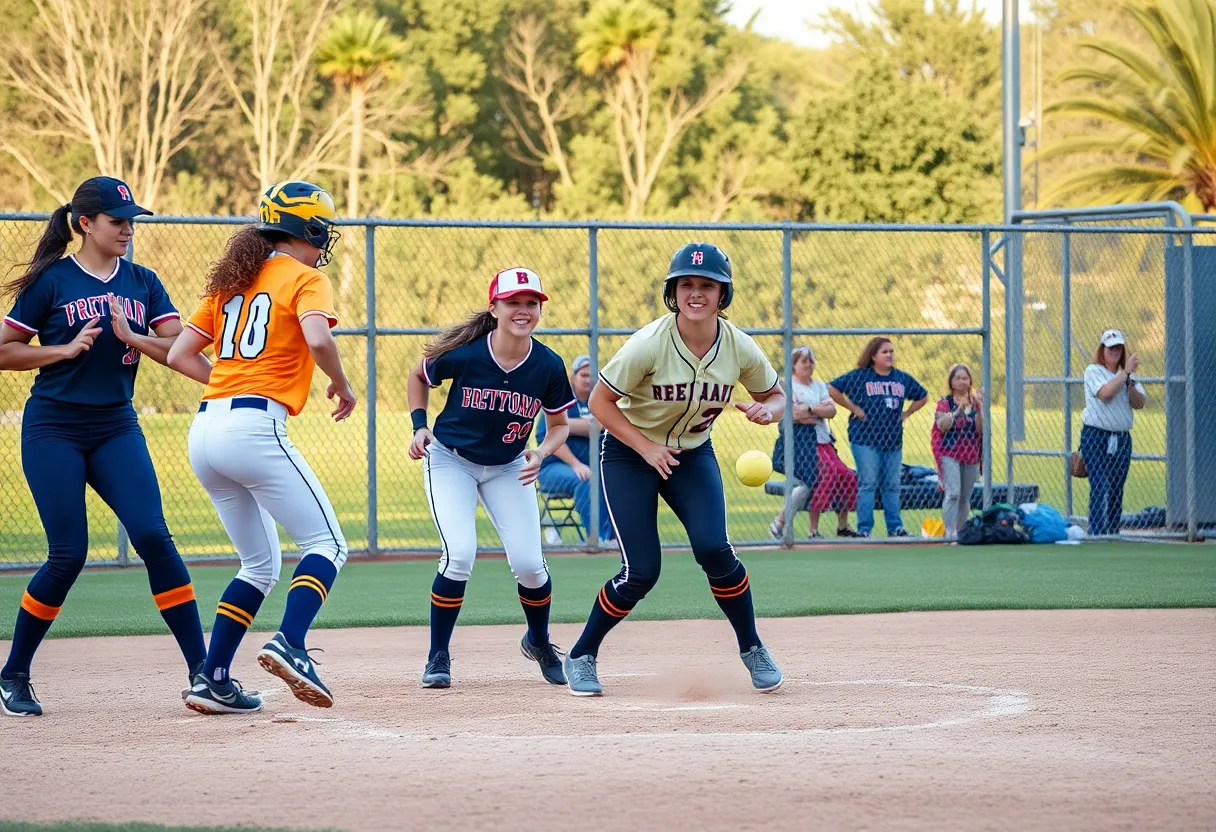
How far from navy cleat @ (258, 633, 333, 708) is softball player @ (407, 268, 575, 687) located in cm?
118

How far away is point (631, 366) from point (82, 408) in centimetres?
234

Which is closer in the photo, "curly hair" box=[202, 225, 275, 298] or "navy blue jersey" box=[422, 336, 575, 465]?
"curly hair" box=[202, 225, 275, 298]

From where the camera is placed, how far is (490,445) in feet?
22.5

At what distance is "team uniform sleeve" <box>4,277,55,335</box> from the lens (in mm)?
6098

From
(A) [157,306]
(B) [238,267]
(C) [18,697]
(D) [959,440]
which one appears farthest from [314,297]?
(D) [959,440]

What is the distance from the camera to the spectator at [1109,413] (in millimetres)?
13969

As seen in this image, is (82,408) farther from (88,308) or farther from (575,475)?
(575,475)

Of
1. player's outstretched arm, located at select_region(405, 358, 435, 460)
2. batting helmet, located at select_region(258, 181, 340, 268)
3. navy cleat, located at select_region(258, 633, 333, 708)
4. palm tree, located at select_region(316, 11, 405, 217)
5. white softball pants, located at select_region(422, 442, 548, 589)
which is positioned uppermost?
palm tree, located at select_region(316, 11, 405, 217)

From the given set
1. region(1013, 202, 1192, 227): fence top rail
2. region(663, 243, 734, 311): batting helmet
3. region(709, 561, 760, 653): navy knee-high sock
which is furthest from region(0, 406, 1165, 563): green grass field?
region(663, 243, 734, 311): batting helmet

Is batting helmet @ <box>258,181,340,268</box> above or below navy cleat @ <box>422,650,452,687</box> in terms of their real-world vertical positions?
above

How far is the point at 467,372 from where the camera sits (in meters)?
6.82

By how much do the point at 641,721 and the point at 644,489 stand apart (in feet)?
3.64

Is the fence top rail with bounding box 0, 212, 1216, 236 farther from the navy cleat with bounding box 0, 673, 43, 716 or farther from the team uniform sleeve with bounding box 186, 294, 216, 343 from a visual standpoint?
the navy cleat with bounding box 0, 673, 43, 716

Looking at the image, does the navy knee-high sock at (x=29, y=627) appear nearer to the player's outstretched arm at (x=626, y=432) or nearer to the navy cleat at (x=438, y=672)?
the navy cleat at (x=438, y=672)
